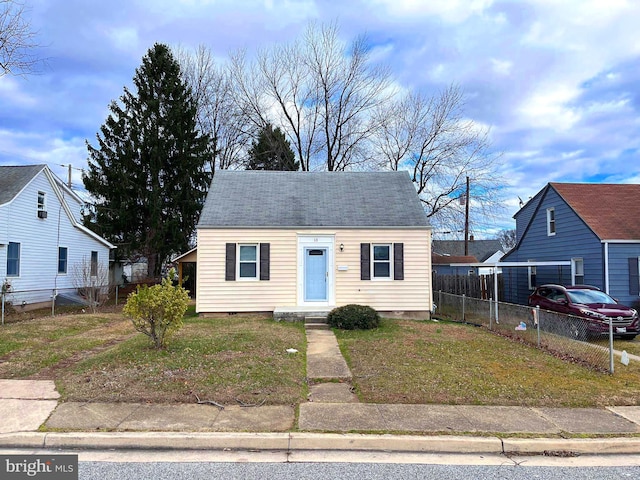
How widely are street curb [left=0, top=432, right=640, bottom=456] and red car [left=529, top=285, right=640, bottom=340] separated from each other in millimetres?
7110

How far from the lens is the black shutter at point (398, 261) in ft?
48.0

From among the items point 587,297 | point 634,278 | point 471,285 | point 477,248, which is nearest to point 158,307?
point 587,297

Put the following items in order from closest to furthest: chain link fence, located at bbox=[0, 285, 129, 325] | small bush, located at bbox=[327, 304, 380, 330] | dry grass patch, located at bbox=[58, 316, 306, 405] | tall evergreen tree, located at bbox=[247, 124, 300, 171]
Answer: dry grass patch, located at bbox=[58, 316, 306, 405]
small bush, located at bbox=[327, 304, 380, 330]
chain link fence, located at bbox=[0, 285, 129, 325]
tall evergreen tree, located at bbox=[247, 124, 300, 171]

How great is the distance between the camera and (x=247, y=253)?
14.6 metres

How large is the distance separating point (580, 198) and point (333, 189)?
1051cm

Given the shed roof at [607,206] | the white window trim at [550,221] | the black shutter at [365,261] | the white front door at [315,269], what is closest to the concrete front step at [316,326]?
the white front door at [315,269]

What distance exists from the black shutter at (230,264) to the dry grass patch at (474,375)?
17.3 ft

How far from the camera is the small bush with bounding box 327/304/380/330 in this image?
11992 mm

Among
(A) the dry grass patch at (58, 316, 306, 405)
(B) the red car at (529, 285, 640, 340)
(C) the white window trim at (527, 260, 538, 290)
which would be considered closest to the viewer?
(A) the dry grass patch at (58, 316, 306, 405)

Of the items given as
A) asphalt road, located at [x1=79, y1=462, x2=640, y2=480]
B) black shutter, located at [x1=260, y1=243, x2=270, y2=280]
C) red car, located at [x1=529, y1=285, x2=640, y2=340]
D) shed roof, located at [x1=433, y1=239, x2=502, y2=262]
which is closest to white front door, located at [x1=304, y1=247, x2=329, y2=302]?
black shutter, located at [x1=260, y1=243, x2=270, y2=280]

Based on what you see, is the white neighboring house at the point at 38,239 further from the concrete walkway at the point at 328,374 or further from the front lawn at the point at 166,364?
the concrete walkway at the point at 328,374

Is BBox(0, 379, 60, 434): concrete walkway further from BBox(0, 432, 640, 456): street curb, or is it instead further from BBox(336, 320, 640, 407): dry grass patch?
BBox(336, 320, 640, 407): dry grass patch

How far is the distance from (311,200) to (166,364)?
31.8 feet

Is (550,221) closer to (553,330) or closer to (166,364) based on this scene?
(553,330)
